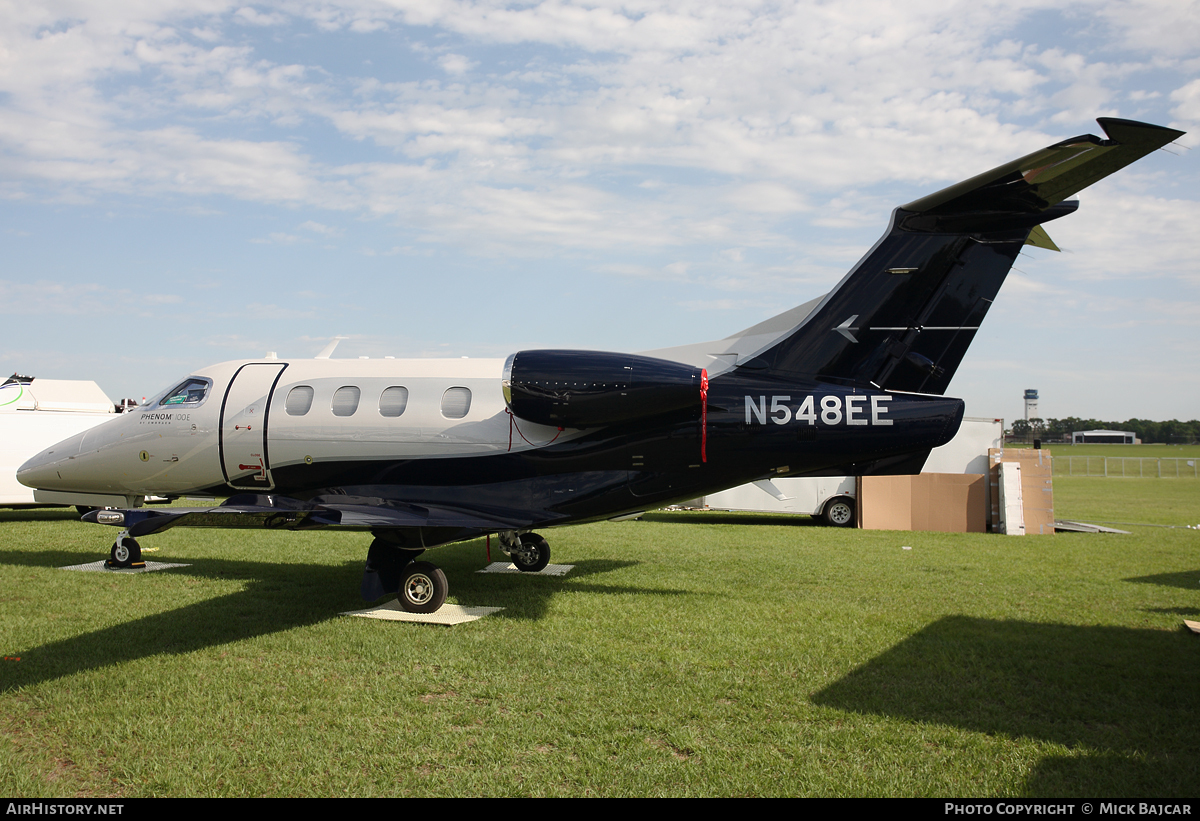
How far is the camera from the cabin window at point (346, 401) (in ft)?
34.7

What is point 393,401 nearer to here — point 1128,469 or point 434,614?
point 434,614

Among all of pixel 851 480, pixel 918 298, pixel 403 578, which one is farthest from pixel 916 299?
pixel 851 480

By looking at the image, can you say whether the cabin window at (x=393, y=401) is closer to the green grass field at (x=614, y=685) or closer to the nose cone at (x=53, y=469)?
the green grass field at (x=614, y=685)

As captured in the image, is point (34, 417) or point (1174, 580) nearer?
point (1174, 580)

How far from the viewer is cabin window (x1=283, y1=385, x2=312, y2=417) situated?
1076 cm

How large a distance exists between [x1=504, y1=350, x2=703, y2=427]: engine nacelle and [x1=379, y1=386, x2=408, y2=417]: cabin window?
191 cm

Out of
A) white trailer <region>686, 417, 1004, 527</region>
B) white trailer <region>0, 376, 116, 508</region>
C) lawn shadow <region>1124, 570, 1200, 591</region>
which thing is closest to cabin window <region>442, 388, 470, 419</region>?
lawn shadow <region>1124, 570, 1200, 591</region>

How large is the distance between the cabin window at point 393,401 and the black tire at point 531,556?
3390 mm

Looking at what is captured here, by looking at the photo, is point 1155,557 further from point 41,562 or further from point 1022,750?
point 41,562

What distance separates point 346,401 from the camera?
10656 mm

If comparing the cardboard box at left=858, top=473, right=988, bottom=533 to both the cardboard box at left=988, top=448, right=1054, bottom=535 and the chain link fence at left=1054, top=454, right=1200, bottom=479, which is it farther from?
the chain link fence at left=1054, top=454, right=1200, bottom=479

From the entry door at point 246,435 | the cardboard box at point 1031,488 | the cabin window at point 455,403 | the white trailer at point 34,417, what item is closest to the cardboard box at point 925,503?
the cardboard box at point 1031,488

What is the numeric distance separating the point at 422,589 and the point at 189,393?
5.04m

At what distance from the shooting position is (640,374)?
924cm
